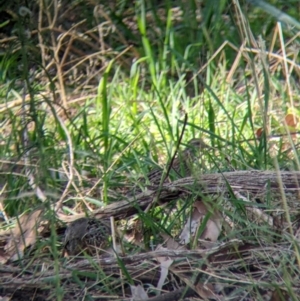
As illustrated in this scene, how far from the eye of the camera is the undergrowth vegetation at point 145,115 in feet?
7.77

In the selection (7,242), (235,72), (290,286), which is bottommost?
(235,72)

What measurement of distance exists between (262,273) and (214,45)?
2680 mm

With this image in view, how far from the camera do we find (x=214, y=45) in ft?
15.8

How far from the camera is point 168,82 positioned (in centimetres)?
473

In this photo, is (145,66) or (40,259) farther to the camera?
(145,66)

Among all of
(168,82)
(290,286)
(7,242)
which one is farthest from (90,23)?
(290,286)

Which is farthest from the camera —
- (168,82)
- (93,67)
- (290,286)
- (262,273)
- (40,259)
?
(93,67)

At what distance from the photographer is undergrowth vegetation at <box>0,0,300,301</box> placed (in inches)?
93.3

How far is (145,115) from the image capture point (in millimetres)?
4344

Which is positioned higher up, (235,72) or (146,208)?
(146,208)

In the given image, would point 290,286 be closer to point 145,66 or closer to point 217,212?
point 217,212

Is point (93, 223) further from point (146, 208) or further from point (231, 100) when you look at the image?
point (231, 100)

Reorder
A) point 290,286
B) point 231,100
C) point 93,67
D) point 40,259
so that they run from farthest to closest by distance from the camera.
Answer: point 93,67
point 231,100
point 40,259
point 290,286

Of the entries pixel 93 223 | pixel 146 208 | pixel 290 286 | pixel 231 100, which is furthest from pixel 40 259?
pixel 231 100
